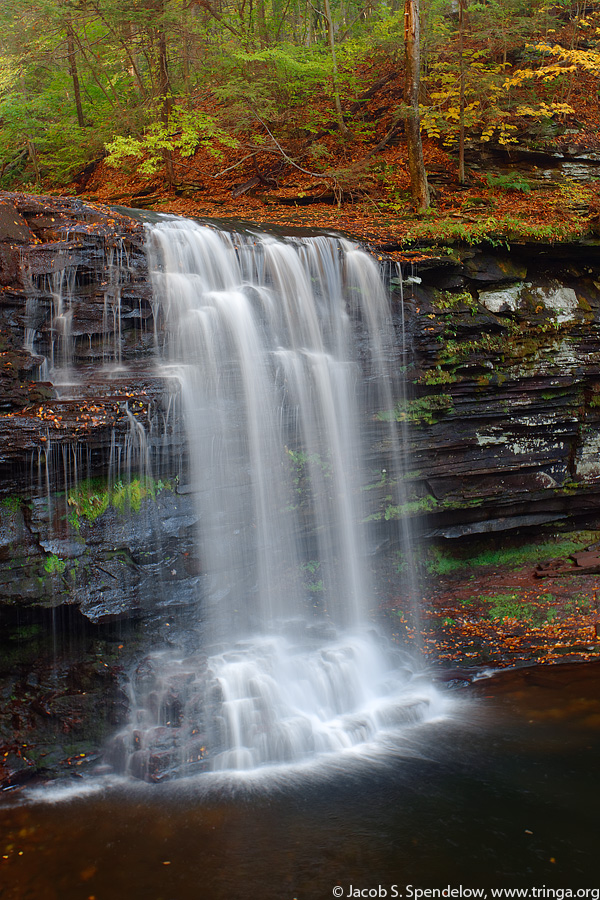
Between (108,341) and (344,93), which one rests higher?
(344,93)

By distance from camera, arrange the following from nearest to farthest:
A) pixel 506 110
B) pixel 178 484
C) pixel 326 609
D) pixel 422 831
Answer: pixel 422 831 < pixel 178 484 < pixel 326 609 < pixel 506 110

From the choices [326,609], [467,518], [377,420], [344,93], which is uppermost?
[344,93]

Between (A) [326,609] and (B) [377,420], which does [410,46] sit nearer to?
(B) [377,420]

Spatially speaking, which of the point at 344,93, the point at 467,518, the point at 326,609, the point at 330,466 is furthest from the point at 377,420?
the point at 344,93

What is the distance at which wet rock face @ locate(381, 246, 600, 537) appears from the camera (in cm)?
992

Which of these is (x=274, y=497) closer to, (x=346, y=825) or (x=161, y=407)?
(x=161, y=407)

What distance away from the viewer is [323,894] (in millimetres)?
4844

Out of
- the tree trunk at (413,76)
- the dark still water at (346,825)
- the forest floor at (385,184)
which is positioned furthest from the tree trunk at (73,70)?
the dark still water at (346,825)

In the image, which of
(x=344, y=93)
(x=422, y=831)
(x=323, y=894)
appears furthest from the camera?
(x=344, y=93)

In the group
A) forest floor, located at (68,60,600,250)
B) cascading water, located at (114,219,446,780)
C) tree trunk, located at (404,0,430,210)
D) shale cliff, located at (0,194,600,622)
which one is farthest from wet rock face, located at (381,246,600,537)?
tree trunk, located at (404,0,430,210)

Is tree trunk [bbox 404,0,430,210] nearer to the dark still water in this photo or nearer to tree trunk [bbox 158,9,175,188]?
tree trunk [bbox 158,9,175,188]

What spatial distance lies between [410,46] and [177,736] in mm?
13375

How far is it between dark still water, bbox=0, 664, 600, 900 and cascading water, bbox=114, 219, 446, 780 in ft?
1.98

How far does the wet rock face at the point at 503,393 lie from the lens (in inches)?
391
